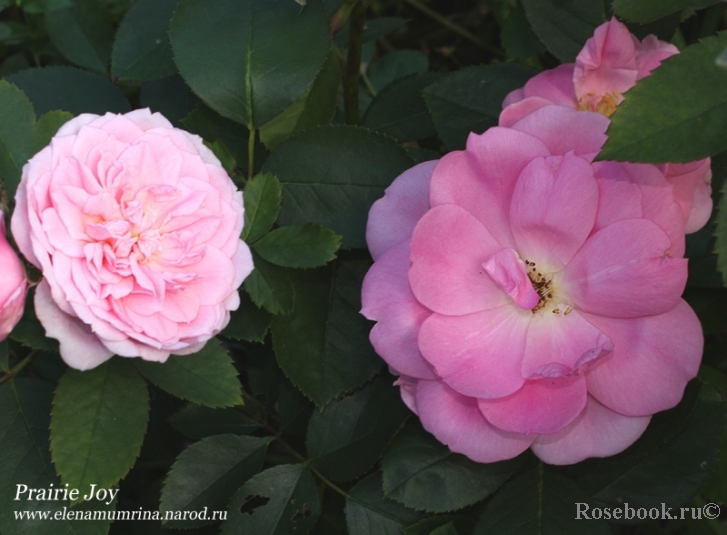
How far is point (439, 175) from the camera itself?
78cm

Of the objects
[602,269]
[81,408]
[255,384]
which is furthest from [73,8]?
[602,269]

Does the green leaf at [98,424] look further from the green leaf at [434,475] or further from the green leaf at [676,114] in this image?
the green leaf at [676,114]

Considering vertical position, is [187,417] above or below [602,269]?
below

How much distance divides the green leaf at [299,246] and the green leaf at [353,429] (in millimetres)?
263

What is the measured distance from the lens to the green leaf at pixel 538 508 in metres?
0.86

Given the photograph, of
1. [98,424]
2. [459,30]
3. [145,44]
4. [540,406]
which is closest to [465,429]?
[540,406]

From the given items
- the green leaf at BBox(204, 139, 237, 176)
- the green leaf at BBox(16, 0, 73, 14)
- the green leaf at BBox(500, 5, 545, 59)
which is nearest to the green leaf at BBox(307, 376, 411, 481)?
the green leaf at BBox(204, 139, 237, 176)

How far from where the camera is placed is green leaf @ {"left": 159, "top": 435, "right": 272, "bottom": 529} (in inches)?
38.1

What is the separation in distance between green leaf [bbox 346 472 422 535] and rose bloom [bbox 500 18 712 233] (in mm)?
526

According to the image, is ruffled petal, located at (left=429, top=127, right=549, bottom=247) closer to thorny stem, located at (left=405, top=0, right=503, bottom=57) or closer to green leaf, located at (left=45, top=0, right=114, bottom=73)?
green leaf, located at (left=45, top=0, right=114, bottom=73)

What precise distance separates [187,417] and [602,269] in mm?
673

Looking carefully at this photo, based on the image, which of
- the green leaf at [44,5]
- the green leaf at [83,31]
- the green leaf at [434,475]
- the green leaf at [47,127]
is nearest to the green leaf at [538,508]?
the green leaf at [434,475]

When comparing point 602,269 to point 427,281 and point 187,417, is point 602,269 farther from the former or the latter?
point 187,417

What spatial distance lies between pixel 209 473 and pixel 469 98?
686 mm
